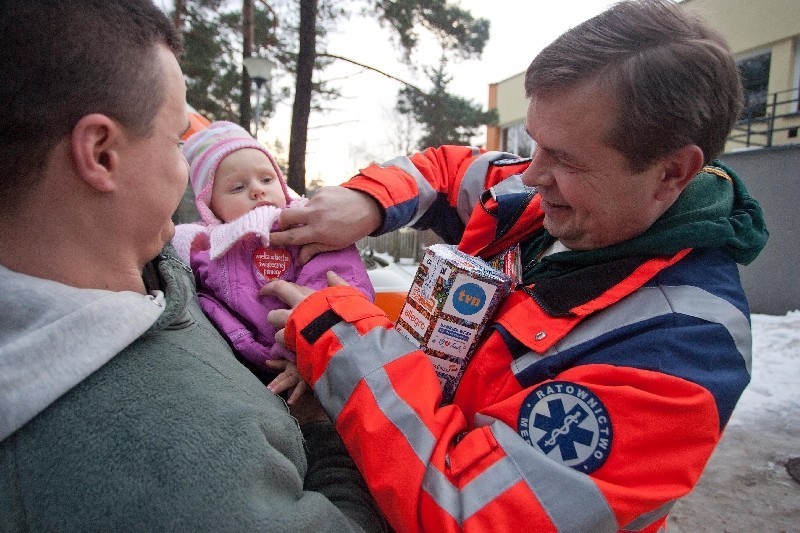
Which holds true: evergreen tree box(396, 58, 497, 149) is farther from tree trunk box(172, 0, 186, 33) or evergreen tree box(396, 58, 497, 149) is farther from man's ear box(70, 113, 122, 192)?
man's ear box(70, 113, 122, 192)

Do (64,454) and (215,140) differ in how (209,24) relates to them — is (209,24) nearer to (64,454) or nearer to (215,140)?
(215,140)

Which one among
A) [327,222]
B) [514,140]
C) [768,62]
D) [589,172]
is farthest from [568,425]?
[514,140]

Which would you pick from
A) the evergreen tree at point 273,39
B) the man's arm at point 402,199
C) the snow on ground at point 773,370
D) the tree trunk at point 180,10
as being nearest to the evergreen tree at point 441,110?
the evergreen tree at point 273,39

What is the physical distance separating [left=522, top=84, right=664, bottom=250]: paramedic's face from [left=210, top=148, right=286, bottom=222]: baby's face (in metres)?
0.98

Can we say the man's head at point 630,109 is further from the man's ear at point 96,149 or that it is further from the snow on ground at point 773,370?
the snow on ground at point 773,370

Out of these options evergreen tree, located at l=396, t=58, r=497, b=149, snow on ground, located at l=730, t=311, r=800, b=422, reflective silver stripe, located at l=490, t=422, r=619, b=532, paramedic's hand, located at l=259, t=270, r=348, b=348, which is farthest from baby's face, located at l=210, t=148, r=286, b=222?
evergreen tree, located at l=396, t=58, r=497, b=149

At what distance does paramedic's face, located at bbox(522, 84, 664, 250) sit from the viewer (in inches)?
53.1

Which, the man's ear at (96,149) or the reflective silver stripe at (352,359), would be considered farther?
the reflective silver stripe at (352,359)

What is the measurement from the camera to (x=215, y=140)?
198cm

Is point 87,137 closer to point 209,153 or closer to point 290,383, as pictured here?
point 290,383

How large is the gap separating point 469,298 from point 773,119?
36.9 feet

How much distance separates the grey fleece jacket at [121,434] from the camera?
35.5 inches

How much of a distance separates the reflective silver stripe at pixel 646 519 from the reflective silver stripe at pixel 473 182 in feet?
3.84

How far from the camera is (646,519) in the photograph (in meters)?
1.20
